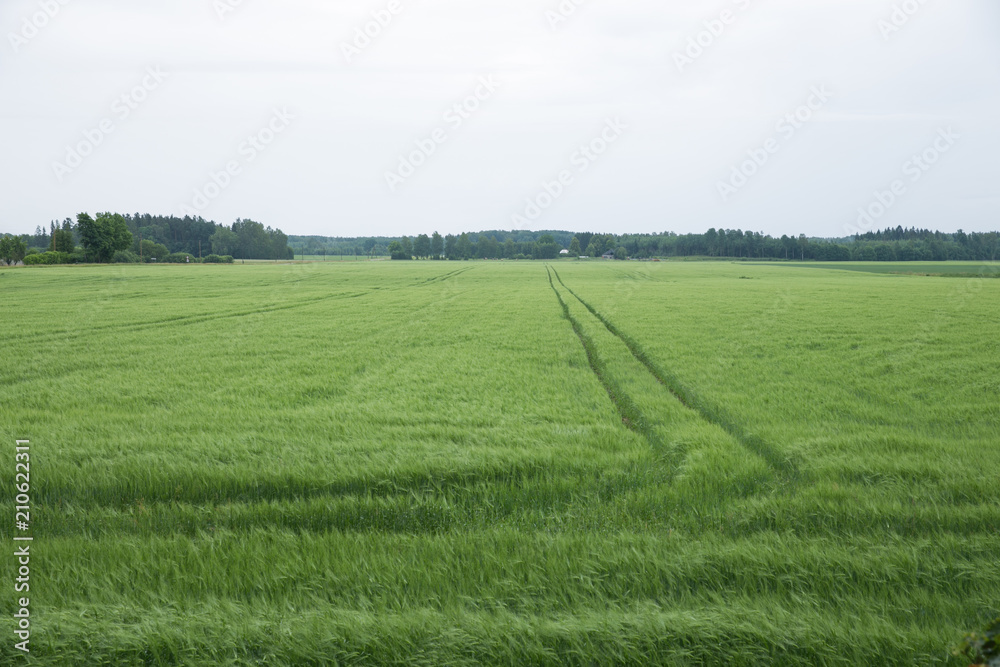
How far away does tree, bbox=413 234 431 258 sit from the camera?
192m

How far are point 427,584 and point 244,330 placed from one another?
1822cm

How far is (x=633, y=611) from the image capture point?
3.68m

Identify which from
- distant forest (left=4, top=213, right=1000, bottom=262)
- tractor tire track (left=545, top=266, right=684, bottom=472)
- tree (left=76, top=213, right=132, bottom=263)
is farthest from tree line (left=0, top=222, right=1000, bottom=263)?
tractor tire track (left=545, top=266, right=684, bottom=472)

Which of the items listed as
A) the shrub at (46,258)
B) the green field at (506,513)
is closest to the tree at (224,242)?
the shrub at (46,258)

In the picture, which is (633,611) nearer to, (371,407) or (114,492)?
(114,492)

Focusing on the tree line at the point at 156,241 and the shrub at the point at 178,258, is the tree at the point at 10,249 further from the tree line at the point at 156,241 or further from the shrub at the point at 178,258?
the shrub at the point at 178,258

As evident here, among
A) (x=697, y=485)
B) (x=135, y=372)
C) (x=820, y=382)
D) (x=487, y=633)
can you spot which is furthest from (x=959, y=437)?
(x=135, y=372)

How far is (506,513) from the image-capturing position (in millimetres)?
5453

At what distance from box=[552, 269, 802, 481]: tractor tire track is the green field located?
0.18 ft

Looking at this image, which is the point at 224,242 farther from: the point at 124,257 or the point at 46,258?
the point at 46,258

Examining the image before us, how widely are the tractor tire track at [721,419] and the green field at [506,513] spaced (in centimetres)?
6

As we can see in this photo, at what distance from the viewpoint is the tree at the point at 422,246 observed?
192m

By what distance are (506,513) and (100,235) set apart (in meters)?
116

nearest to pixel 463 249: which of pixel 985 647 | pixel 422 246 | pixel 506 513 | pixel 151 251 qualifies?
pixel 422 246
